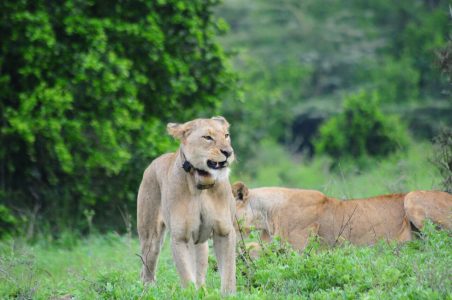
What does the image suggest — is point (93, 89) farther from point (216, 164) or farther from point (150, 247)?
point (216, 164)

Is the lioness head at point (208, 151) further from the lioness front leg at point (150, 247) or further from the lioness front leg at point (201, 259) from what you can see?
the lioness front leg at point (150, 247)

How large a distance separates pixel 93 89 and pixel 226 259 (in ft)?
18.4

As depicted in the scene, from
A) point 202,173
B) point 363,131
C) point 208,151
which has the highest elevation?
point 208,151

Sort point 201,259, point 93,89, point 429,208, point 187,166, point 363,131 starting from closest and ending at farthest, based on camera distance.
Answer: point 187,166 < point 201,259 < point 429,208 < point 93,89 < point 363,131

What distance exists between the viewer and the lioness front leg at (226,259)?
6.30m

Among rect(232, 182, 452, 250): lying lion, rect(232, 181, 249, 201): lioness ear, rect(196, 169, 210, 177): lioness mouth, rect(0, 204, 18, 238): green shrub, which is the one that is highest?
rect(196, 169, 210, 177): lioness mouth

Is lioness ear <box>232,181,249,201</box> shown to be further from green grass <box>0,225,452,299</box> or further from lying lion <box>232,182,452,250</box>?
green grass <box>0,225,452,299</box>

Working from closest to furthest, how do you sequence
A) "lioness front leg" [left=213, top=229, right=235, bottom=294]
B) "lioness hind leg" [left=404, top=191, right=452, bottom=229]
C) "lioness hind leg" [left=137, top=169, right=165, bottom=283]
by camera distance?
"lioness front leg" [left=213, top=229, right=235, bottom=294] < "lioness hind leg" [left=137, top=169, right=165, bottom=283] < "lioness hind leg" [left=404, top=191, right=452, bottom=229]

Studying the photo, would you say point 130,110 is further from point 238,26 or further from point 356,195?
point 238,26

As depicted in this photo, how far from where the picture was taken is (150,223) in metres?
7.14

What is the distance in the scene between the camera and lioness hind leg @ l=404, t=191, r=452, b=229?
7.76 meters

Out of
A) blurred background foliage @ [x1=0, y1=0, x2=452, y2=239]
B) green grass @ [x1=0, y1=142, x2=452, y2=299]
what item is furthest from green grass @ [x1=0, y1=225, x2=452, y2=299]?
blurred background foliage @ [x1=0, y1=0, x2=452, y2=239]

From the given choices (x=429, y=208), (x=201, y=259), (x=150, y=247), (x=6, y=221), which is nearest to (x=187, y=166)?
(x=201, y=259)

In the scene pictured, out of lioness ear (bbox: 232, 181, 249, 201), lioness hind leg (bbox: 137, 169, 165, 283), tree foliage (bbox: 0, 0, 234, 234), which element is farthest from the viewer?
tree foliage (bbox: 0, 0, 234, 234)
